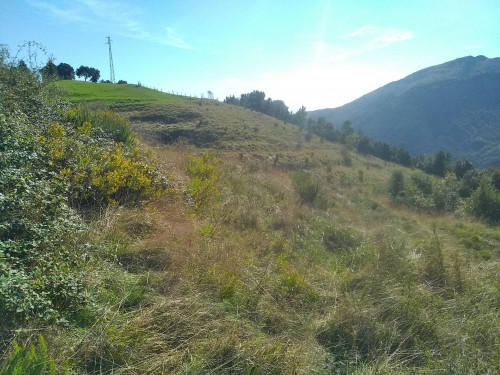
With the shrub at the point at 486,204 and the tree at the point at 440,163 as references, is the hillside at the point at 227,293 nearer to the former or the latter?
the shrub at the point at 486,204

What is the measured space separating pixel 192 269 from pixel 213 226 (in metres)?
1.45

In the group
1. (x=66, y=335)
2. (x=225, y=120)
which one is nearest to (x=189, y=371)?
(x=66, y=335)

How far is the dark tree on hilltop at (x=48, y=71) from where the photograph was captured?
770 centimetres

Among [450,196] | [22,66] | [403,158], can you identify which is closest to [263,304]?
[22,66]

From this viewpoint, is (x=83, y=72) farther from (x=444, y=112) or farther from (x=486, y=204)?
(x=444, y=112)

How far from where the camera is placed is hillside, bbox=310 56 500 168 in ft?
257

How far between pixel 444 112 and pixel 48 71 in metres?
112

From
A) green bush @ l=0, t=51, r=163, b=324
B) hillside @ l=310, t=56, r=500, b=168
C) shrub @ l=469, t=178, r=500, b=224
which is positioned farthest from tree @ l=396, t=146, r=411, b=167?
green bush @ l=0, t=51, r=163, b=324

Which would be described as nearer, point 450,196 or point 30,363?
point 30,363

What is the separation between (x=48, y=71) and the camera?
845 centimetres

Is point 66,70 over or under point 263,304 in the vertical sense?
over

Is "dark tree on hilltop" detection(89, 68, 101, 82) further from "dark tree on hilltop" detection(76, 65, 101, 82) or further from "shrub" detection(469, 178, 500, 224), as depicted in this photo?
"shrub" detection(469, 178, 500, 224)

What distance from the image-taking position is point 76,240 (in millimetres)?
3195

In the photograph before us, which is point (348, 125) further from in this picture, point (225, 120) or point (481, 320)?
point (481, 320)
